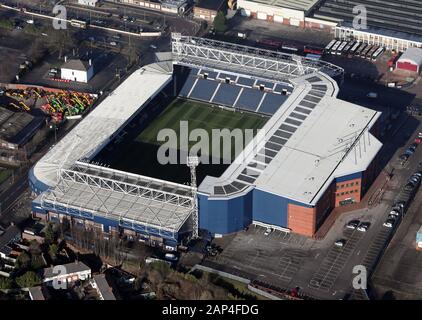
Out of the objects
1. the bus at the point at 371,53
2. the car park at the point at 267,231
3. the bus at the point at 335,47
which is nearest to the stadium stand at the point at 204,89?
the bus at the point at 335,47

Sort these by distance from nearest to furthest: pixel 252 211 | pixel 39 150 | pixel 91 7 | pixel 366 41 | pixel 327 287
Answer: pixel 327 287 < pixel 252 211 < pixel 39 150 < pixel 366 41 < pixel 91 7

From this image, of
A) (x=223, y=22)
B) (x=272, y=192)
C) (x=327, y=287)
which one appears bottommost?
(x=327, y=287)

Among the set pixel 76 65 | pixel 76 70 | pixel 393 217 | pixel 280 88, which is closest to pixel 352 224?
pixel 393 217

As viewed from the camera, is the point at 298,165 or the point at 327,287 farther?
the point at 298,165

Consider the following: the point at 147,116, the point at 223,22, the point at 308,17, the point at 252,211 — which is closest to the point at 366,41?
the point at 308,17

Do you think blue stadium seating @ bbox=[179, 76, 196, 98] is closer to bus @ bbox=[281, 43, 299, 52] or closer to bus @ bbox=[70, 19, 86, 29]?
bus @ bbox=[281, 43, 299, 52]

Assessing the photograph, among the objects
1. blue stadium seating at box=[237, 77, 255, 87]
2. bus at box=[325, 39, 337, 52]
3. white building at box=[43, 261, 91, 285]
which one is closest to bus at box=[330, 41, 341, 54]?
bus at box=[325, 39, 337, 52]

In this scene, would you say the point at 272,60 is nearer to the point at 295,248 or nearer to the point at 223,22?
the point at 223,22
